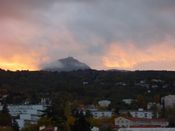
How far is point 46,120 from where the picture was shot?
51938 mm

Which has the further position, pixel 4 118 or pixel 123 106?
pixel 123 106

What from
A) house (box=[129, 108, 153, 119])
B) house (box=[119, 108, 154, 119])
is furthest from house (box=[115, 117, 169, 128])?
house (box=[129, 108, 153, 119])

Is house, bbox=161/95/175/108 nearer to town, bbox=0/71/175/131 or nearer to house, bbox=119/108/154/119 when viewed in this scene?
town, bbox=0/71/175/131

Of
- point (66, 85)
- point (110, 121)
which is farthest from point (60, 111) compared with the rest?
point (66, 85)

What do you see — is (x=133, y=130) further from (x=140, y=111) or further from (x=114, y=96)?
(x=114, y=96)

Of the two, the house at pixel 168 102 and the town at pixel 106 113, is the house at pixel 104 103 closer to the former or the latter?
the town at pixel 106 113

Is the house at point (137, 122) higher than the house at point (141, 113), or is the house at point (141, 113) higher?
the house at point (141, 113)

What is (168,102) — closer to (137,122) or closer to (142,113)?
(142,113)

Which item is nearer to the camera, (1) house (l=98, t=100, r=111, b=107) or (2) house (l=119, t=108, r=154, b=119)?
(2) house (l=119, t=108, r=154, b=119)

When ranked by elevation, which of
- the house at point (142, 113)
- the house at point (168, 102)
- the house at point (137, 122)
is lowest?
the house at point (137, 122)

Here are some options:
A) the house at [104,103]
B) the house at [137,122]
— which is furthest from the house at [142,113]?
the house at [137,122]

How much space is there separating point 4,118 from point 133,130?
1663 cm

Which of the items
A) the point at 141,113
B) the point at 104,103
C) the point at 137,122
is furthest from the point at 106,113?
the point at 137,122

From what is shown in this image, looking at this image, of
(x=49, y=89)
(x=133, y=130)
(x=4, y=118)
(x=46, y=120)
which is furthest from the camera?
(x=49, y=89)
